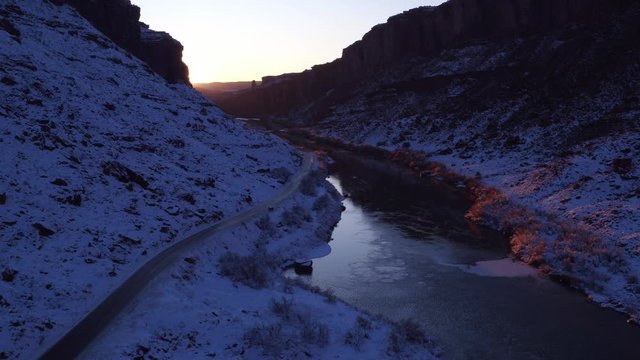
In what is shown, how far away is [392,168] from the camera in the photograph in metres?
63.0

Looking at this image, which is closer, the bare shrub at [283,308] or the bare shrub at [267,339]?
the bare shrub at [267,339]

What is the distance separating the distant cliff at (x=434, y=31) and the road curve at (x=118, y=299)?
72424mm

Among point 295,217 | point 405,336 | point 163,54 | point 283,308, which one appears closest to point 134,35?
point 163,54

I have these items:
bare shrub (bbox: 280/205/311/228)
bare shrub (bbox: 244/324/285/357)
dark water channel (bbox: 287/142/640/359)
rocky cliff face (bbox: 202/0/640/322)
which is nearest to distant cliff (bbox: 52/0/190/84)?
rocky cliff face (bbox: 202/0/640/322)

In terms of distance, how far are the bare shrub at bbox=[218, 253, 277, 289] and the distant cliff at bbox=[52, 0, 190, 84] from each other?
5202 cm

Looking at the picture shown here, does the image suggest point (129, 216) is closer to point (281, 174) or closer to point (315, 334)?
point (315, 334)

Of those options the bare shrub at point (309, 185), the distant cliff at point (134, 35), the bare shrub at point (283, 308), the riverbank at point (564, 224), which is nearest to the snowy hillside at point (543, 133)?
the riverbank at point (564, 224)

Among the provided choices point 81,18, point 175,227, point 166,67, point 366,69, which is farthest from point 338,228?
point 366,69

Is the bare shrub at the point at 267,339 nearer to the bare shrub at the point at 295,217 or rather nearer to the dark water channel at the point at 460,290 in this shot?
the dark water channel at the point at 460,290

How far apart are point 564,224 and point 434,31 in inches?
3603

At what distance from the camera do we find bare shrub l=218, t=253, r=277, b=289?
2141 cm

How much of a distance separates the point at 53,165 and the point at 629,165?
34.0 m

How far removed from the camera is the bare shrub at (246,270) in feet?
70.2

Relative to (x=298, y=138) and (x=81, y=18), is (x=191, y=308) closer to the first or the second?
(x=81, y=18)
